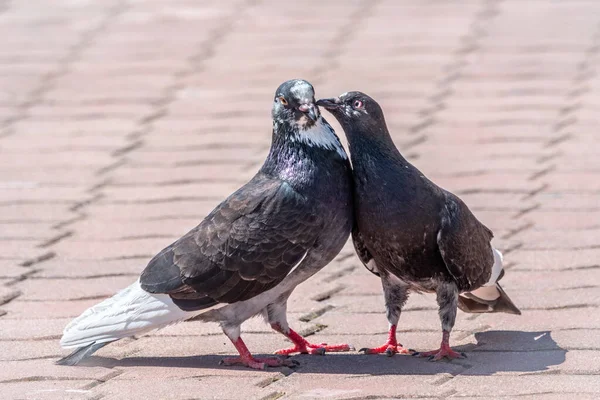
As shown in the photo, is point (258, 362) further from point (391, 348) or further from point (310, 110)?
point (310, 110)

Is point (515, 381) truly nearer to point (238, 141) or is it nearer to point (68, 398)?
point (68, 398)

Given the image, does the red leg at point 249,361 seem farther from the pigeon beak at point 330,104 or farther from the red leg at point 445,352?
the pigeon beak at point 330,104

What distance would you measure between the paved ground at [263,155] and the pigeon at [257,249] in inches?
6.9

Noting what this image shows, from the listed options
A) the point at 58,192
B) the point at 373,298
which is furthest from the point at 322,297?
the point at 58,192

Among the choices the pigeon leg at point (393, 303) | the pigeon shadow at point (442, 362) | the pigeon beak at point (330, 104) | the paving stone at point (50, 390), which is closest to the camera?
the paving stone at point (50, 390)

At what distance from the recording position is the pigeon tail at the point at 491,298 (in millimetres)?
4883

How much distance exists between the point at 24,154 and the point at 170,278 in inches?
118

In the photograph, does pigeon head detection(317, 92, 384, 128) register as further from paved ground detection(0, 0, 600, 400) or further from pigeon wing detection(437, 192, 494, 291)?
paved ground detection(0, 0, 600, 400)

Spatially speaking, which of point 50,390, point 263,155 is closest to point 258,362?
point 50,390

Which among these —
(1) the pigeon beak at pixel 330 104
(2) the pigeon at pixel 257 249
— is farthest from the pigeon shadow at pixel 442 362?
(1) the pigeon beak at pixel 330 104

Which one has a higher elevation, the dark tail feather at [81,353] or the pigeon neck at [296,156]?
the pigeon neck at [296,156]

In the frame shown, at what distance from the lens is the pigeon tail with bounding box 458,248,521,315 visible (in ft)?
16.0

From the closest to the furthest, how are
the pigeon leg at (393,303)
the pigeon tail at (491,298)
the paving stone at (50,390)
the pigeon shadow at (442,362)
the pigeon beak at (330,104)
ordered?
the paving stone at (50,390), the pigeon shadow at (442,362), the pigeon beak at (330,104), the pigeon leg at (393,303), the pigeon tail at (491,298)

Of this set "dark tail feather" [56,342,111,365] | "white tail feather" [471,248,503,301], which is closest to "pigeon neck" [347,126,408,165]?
"white tail feather" [471,248,503,301]
